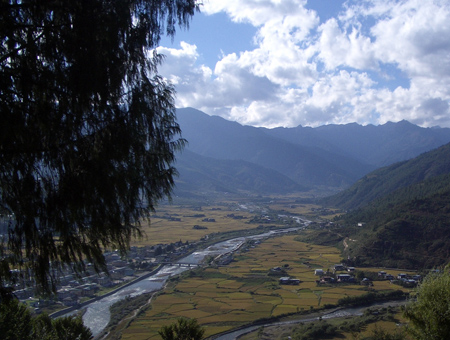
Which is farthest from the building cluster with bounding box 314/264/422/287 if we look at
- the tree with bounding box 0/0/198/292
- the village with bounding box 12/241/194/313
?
the tree with bounding box 0/0/198/292

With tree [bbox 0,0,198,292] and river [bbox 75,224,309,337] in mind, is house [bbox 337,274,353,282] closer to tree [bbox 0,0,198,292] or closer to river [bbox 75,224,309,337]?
river [bbox 75,224,309,337]

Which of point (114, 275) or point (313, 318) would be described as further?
point (114, 275)

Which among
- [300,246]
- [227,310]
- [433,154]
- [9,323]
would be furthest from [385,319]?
[433,154]

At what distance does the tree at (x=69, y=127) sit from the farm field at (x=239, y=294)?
701 inches

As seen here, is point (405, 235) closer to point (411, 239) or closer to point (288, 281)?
point (411, 239)

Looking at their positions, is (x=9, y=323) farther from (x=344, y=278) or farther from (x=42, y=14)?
(x=344, y=278)

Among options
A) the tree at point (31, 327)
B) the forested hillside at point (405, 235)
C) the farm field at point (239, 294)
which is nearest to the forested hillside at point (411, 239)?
the forested hillside at point (405, 235)

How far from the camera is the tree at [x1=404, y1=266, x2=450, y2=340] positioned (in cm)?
739

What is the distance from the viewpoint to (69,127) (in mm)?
4355

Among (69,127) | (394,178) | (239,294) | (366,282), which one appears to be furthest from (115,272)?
(394,178)

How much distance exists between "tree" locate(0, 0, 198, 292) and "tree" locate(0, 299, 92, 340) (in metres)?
3.84

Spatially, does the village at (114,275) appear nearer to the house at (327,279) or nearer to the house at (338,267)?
the house at (327,279)

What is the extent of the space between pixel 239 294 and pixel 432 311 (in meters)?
23.4

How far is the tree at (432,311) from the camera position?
739cm
